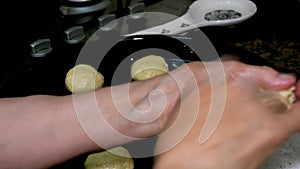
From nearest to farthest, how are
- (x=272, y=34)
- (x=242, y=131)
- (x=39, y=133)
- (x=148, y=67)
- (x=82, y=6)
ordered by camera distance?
(x=242, y=131)
(x=39, y=133)
(x=148, y=67)
(x=82, y=6)
(x=272, y=34)

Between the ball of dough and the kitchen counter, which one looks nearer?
the ball of dough

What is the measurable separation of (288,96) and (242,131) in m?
0.10

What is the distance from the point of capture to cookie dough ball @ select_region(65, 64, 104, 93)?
0.91 meters

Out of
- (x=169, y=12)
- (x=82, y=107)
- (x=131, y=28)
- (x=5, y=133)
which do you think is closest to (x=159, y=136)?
(x=82, y=107)

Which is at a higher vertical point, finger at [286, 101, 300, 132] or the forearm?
finger at [286, 101, 300, 132]

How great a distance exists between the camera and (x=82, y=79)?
933mm

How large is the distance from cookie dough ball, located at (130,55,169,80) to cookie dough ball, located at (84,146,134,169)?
0.21 meters

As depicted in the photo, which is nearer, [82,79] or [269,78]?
[269,78]

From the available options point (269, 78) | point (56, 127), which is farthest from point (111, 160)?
point (269, 78)

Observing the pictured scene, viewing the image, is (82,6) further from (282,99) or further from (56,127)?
(282,99)

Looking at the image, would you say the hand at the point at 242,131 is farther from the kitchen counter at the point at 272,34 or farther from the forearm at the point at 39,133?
the kitchen counter at the point at 272,34

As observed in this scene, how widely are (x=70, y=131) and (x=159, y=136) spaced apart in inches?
7.4

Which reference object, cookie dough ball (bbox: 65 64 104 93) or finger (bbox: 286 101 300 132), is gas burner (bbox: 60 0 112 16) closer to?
cookie dough ball (bbox: 65 64 104 93)

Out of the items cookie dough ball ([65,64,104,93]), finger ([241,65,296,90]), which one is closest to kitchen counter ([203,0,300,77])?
cookie dough ball ([65,64,104,93])
